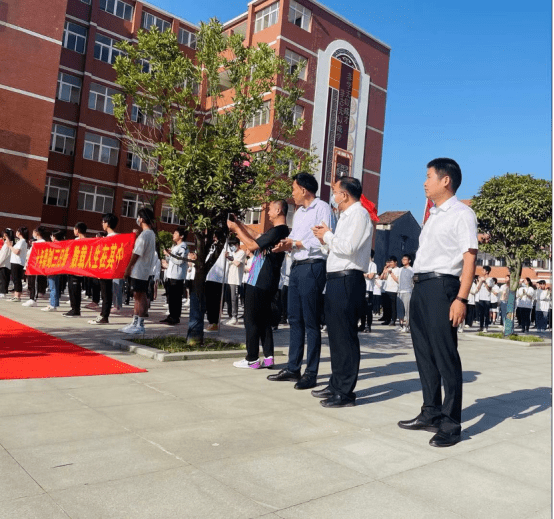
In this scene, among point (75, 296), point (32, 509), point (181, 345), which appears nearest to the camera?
point (32, 509)

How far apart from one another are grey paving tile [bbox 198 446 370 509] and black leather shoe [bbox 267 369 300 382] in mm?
2147

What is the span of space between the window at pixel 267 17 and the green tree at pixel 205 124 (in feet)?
92.9

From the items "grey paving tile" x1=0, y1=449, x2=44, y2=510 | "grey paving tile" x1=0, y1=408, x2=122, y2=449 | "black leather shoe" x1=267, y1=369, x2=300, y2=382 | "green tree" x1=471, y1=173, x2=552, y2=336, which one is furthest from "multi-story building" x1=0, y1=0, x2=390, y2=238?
"grey paving tile" x1=0, y1=449, x2=44, y2=510

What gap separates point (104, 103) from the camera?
33.6 metres

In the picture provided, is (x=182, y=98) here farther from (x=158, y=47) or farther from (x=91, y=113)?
(x=91, y=113)

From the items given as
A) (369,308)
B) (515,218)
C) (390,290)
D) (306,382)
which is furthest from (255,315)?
(515,218)

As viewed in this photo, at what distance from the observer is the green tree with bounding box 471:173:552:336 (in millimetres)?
21109

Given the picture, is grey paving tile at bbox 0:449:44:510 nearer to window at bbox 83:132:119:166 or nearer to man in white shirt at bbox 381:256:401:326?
man in white shirt at bbox 381:256:401:326

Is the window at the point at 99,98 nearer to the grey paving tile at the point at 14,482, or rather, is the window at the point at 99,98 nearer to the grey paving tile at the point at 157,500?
the grey paving tile at the point at 14,482

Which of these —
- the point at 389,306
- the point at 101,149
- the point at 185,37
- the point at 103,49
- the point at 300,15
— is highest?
the point at 300,15

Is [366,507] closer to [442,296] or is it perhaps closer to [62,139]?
A: [442,296]

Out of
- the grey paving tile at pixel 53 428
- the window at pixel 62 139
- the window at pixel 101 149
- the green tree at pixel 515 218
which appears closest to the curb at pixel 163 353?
the grey paving tile at pixel 53 428

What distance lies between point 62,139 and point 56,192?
10.4ft

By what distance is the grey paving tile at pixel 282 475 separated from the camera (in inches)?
101
